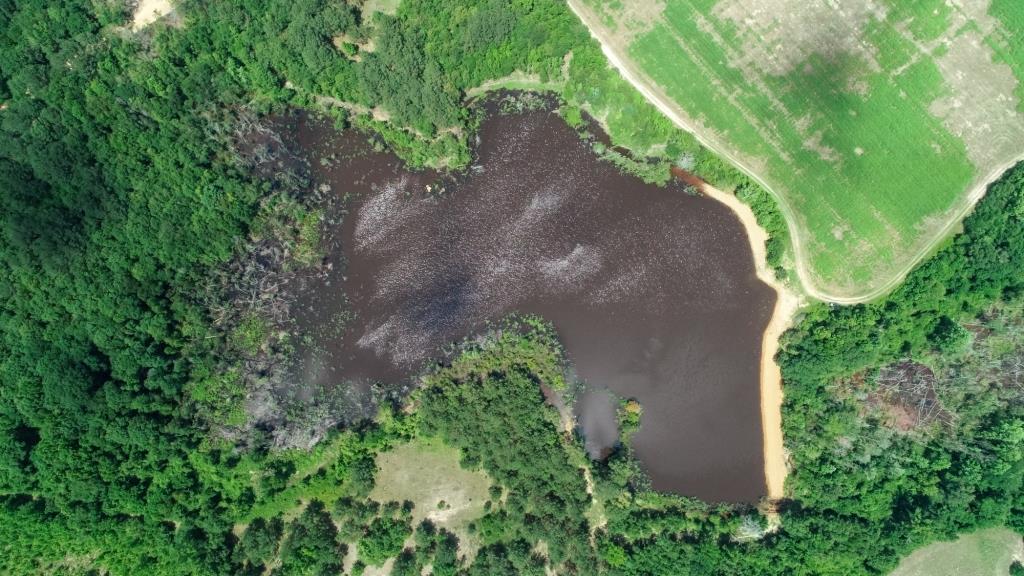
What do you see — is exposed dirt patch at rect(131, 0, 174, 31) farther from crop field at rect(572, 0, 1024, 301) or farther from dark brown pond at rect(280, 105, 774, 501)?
crop field at rect(572, 0, 1024, 301)

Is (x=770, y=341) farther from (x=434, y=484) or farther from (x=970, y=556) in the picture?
(x=434, y=484)

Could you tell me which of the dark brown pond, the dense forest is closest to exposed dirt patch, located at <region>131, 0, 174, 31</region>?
the dense forest

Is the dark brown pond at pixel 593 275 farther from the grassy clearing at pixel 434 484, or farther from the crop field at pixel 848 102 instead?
the grassy clearing at pixel 434 484

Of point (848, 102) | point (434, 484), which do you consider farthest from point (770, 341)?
point (434, 484)

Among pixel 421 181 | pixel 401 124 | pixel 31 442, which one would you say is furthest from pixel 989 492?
pixel 31 442

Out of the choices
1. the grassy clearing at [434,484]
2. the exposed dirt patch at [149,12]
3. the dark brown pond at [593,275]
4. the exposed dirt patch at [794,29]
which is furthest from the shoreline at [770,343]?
the exposed dirt patch at [149,12]
